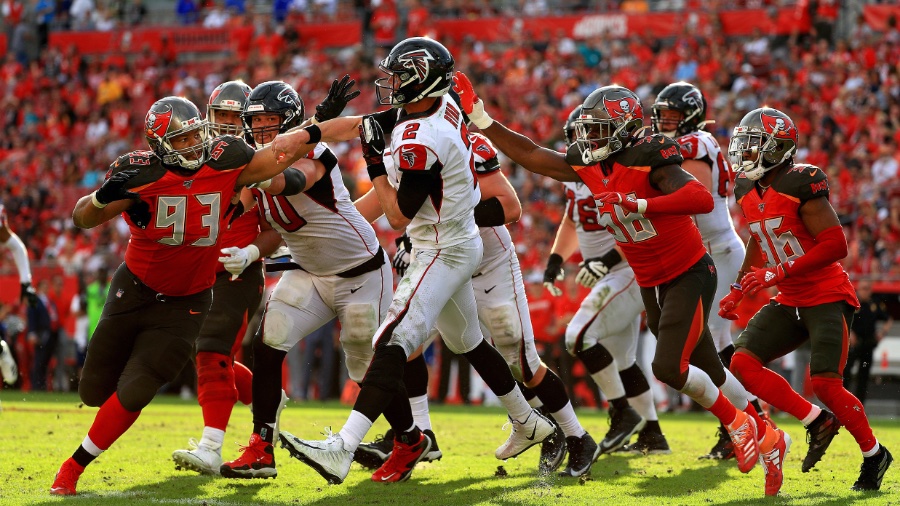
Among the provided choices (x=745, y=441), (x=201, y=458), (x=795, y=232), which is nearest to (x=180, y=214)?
(x=201, y=458)

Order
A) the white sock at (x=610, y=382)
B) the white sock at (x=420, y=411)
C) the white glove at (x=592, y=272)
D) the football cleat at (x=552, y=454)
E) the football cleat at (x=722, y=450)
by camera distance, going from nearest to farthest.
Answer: the football cleat at (x=552, y=454) → the white sock at (x=420, y=411) → the football cleat at (x=722, y=450) → the white glove at (x=592, y=272) → the white sock at (x=610, y=382)

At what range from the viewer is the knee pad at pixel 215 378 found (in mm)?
6176

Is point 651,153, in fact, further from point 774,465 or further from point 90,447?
point 90,447

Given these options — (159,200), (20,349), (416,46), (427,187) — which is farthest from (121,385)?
(20,349)

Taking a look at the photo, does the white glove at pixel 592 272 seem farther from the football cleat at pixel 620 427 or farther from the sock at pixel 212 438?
the sock at pixel 212 438

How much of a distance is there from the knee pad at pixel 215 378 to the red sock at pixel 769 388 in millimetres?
2739

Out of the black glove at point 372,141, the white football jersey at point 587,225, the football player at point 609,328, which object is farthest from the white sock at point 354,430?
the white football jersey at point 587,225

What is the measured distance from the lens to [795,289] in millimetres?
5969

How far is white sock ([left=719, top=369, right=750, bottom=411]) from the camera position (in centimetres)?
624

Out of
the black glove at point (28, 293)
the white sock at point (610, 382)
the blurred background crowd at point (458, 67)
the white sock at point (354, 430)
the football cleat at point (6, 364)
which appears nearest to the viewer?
the white sock at point (354, 430)

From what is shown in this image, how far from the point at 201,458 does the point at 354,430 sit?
4.45 ft

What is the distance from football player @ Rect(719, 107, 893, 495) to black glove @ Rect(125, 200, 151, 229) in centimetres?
293

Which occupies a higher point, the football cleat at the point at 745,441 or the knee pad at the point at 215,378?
the knee pad at the point at 215,378

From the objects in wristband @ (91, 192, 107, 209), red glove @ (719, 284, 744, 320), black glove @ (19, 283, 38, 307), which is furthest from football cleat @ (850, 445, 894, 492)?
black glove @ (19, 283, 38, 307)
